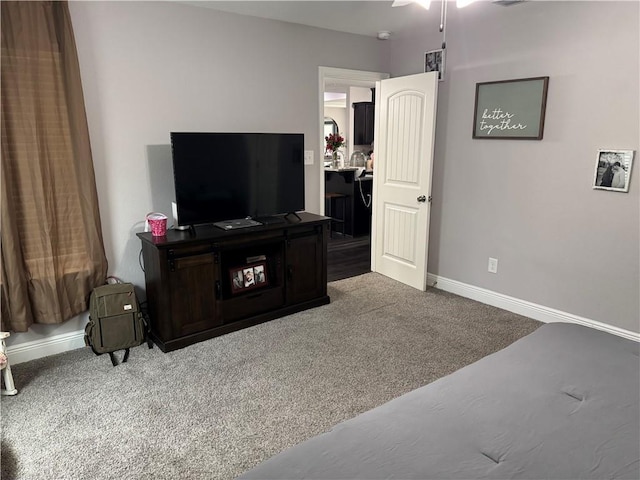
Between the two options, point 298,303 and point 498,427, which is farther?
point 298,303

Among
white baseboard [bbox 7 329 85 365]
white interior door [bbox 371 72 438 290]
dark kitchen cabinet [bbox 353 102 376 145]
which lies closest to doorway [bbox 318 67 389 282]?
white interior door [bbox 371 72 438 290]

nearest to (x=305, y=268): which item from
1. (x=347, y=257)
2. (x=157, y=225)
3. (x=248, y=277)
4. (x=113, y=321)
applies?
(x=248, y=277)

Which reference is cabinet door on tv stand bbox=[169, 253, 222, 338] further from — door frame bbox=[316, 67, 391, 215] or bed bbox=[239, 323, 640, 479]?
bed bbox=[239, 323, 640, 479]

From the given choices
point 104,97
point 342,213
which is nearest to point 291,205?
point 104,97

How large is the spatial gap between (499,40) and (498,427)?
10.4 ft

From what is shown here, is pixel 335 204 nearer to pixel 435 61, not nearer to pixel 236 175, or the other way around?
pixel 435 61

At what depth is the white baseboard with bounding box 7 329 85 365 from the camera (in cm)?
283

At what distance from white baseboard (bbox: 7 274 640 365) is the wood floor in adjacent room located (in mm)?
885

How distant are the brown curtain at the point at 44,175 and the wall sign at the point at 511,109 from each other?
3.03 metres

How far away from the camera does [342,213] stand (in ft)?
21.3

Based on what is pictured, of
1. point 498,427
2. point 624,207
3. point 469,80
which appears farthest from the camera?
point 469,80

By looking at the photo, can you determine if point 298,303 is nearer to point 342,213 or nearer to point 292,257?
point 292,257

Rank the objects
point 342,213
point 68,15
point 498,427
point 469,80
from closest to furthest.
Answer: point 498,427 < point 68,15 < point 469,80 < point 342,213

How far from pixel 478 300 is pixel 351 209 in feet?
9.11
